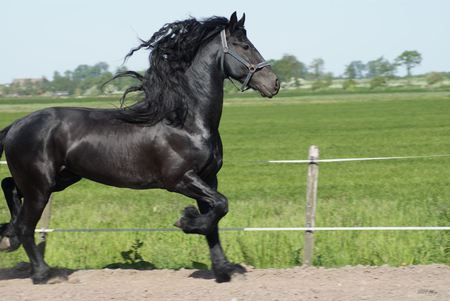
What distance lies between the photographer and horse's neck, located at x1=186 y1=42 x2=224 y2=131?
21.8 feet

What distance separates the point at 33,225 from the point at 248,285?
2079mm

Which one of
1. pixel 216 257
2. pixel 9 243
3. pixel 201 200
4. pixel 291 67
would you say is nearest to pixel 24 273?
pixel 9 243

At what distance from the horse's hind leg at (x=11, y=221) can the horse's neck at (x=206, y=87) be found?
6.64 ft

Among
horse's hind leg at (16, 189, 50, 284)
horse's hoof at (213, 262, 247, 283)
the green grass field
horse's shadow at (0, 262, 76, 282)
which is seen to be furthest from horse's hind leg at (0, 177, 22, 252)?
horse's hoof at (213, 262, 247, 283)

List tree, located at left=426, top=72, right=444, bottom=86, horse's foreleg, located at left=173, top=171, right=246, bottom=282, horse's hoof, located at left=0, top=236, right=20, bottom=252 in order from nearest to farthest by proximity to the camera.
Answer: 1. horse's foreleg, located at left=173, top=171, right=246, bottom=282
2. horse's hoof, located at left=0, top=236, right=20, bottom=252
3. tree, located at left=426, top=72, right=444, bottom=86

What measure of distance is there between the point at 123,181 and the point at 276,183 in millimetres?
10416

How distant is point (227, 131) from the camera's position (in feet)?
123

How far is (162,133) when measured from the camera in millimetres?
6641

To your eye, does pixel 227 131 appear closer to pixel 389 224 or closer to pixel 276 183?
pixel 276 183

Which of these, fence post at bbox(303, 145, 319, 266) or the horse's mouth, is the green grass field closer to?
fence post at bbox(303, 145, 319, 266)

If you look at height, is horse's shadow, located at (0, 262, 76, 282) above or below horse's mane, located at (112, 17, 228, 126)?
below

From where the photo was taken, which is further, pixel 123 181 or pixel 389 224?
pixel 389 224

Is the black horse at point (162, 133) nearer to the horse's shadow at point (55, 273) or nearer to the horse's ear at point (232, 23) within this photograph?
the horse's ear at point (232, 23)

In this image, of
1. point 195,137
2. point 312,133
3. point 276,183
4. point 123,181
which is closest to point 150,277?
point 123,181
